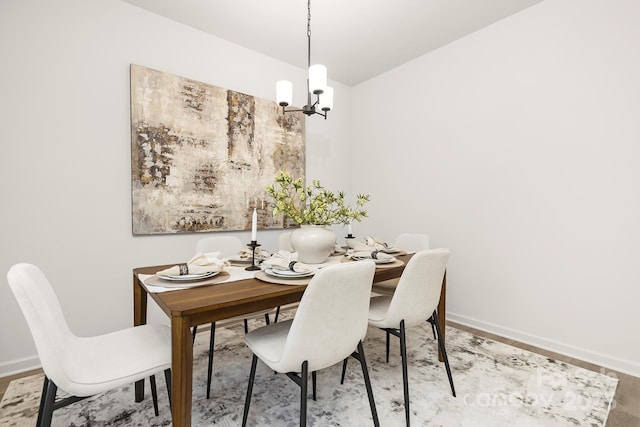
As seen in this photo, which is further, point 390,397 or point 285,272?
point 390,397

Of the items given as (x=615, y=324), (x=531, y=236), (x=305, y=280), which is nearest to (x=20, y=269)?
(x=305, y=280)

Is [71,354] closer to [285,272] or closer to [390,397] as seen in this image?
[285,272]

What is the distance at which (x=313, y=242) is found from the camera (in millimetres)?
1618

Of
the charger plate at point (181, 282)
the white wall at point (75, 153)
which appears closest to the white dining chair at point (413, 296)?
the charger plate at point (181, 282)

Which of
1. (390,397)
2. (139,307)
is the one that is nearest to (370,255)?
(390,397)

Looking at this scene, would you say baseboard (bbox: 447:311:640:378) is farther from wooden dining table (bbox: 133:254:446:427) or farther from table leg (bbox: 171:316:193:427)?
table leg (bbox: 171:316:193:427)

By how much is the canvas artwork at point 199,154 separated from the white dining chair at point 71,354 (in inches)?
51.3

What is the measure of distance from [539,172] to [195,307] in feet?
8.66

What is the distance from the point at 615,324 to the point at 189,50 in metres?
3.93

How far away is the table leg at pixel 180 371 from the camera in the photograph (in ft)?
3.26

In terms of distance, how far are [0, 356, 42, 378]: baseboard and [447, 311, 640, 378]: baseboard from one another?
11.1ft

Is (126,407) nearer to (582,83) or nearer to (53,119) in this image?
(53,119)

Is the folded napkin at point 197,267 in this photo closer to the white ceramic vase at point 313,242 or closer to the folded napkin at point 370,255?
the white ceramic vase at point 313,242

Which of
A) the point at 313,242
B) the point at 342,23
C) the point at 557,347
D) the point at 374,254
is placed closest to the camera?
the point at 313,242
